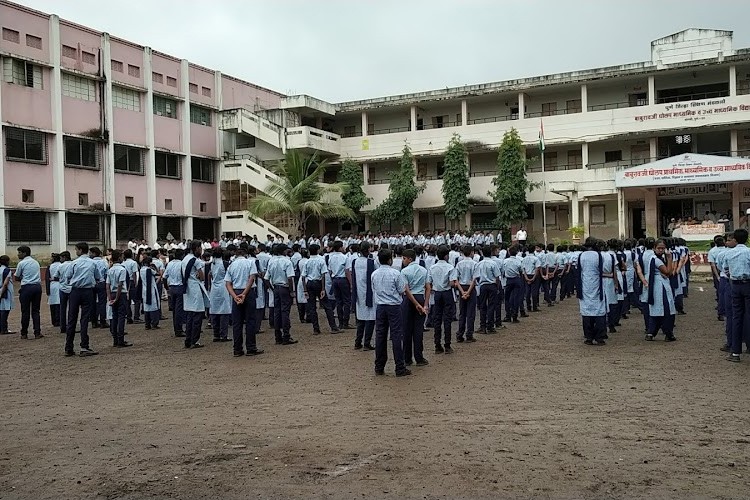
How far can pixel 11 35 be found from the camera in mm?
25672

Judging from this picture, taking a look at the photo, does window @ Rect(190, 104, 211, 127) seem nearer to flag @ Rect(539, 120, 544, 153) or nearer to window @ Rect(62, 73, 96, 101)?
window @ Rect(62, 73, 96, 101)

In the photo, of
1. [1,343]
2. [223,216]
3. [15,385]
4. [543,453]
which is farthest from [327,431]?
[223,216]

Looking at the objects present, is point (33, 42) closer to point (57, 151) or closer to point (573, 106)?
point (57, 151)

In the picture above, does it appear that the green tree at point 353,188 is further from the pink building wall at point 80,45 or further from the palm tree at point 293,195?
the pink building wall at point 80,45

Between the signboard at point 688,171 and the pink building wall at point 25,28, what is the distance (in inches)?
961

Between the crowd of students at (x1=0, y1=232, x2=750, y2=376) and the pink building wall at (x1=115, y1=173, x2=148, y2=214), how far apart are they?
1542 centimetres

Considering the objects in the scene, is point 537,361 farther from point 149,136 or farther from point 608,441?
point 149,136

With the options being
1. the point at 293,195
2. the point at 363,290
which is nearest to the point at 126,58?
the point at 293,195

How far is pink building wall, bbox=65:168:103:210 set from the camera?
92.7 ft

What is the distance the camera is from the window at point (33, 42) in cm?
2631

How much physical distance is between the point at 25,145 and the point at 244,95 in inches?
544

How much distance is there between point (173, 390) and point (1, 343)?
6.83 metres

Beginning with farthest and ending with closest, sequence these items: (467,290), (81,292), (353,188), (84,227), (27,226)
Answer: (353,188)
(84,227)
(27,226)
(467,290)
(81,292)

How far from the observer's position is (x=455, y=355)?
10.8m
